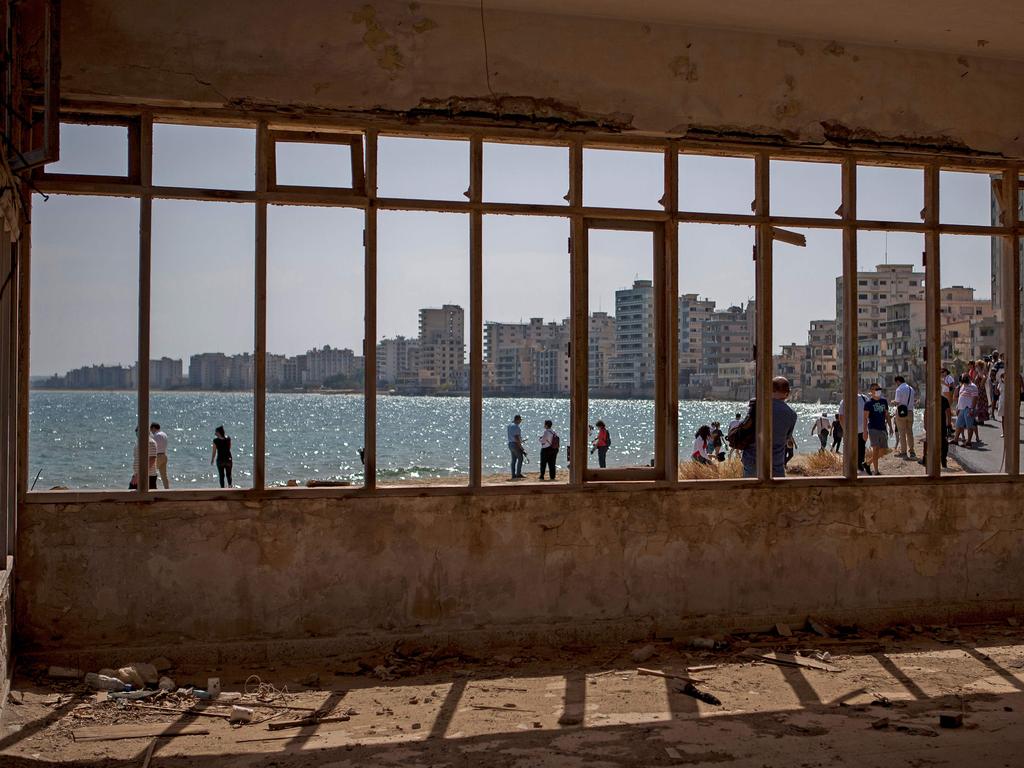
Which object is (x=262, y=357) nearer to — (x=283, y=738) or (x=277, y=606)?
(x=277, y=606)

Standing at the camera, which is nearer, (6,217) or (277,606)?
(6,217)

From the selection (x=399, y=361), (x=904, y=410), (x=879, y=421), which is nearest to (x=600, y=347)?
(x=879, y=421)

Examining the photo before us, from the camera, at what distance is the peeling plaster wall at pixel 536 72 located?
5.07 metres

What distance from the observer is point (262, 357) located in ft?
17.0

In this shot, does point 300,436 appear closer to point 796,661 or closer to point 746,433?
point 746,433

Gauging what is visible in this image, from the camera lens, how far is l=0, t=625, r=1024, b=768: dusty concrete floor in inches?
148

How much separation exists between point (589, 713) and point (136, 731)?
2.03 meters

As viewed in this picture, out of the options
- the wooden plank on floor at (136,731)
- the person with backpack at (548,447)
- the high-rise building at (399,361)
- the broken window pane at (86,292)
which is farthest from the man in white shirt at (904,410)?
the broken window pane at (86,292)

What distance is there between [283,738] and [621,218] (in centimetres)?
354

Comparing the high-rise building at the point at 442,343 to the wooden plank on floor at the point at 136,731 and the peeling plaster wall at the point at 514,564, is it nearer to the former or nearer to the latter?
the peeling plaster wall at the point at 514,564

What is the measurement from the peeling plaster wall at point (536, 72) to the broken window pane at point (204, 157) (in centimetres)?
2872

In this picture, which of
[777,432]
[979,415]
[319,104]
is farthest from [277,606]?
[979,415]

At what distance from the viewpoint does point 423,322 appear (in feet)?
182

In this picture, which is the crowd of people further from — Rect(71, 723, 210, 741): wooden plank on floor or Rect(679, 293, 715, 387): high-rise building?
Rect(71, 723, 210, 741): wooden plank on floor
